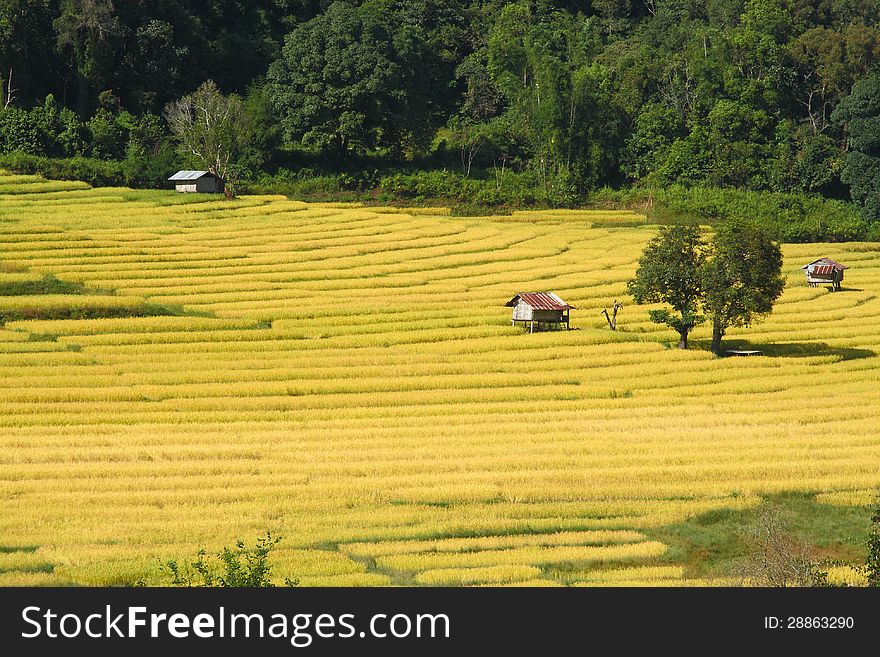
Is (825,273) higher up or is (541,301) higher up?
(541,301)

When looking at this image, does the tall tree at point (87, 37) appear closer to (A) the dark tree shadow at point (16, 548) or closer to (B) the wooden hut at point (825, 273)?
(B) the wooden hut at point (825, 273)

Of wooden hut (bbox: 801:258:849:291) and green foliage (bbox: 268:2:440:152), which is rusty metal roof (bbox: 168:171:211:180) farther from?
wooden hut (bbox: 801:258:849:291)

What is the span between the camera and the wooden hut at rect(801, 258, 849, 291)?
82938 mm

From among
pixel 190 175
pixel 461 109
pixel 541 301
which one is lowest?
pixel 541 301

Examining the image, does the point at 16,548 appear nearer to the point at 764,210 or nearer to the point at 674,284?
the point at 674,284

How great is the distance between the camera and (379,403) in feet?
→ 178

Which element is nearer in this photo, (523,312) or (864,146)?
(523,312)

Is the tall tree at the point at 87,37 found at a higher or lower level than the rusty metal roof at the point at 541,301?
higher

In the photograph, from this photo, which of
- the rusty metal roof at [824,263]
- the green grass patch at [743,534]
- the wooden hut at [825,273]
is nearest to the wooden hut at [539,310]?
the wooden hut at [825,273]

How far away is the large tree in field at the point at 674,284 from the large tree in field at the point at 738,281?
0.59 metres

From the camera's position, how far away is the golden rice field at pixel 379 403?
Answer: 3450cm

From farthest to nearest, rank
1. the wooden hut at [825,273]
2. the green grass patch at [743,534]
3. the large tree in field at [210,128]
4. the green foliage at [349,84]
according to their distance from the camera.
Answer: the green foliage at [349,84]
the large tree in field at [210,128]
the wooden hut at [825,273]
the green grass patch at [743,534]

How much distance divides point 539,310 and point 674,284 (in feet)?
22.0

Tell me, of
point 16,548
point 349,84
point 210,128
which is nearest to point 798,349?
point 16,548
